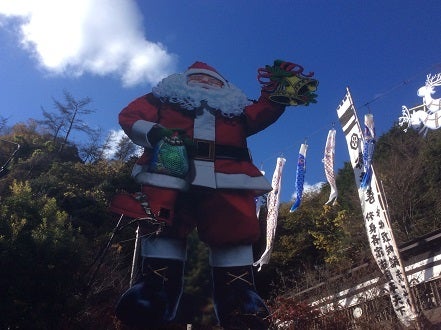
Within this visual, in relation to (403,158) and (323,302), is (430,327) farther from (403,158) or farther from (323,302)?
(403,158)

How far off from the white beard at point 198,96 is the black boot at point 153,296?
3.78 metres

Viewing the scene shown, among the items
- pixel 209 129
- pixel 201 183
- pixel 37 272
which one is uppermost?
pixel 209 129

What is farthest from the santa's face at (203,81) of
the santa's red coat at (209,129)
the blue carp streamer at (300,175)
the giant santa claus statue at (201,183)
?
the blue carp streamer at (300,175)

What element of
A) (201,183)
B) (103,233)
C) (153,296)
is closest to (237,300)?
(153,296)

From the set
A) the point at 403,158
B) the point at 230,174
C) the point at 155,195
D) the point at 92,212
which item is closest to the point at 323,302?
the point at 230,174

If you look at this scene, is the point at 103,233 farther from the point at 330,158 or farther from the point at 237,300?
the point at 330,158

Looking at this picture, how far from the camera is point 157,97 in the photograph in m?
10.6

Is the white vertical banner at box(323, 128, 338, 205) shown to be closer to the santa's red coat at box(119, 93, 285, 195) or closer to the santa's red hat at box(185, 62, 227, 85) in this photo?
the santa's red coat at box(119, 93, 285, 195)

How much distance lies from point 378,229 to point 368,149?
1799mm

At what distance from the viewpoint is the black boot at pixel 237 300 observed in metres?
8.73

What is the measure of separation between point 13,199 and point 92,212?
6095 mm

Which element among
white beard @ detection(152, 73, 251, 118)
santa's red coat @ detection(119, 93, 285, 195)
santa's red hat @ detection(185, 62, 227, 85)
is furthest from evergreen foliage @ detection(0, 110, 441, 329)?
santa's red hat @ detection(185, 62, 227, 85)

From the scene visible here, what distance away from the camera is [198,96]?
420 inches

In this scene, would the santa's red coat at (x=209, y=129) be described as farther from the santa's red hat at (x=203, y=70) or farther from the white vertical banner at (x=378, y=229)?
the white vertical banner at (x=378, y=229)
